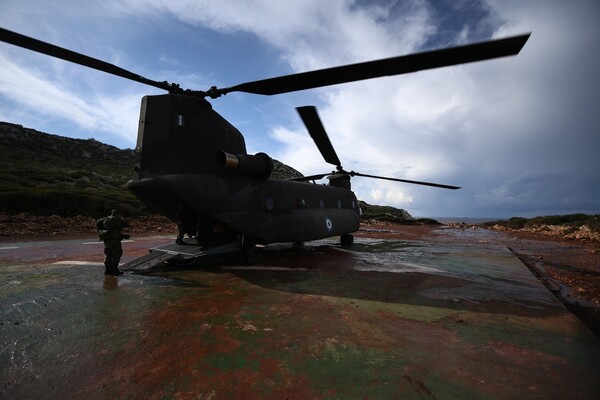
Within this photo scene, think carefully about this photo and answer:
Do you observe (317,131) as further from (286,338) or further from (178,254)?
(286,338)

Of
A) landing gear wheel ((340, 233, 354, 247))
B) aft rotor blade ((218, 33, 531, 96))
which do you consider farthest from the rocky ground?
landing gear wheel ((340, 233, 354, 247))

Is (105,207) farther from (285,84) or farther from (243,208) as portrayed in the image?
(285,84)

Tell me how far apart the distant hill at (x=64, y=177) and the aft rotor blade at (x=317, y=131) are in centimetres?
1763

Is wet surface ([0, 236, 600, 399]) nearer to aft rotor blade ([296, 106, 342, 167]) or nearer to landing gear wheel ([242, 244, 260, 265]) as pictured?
landing gear wheel ([242, 244, 260, 265])

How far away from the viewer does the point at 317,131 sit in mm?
12672

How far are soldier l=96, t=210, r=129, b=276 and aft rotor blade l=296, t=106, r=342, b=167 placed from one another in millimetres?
7325

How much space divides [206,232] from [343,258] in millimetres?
4677

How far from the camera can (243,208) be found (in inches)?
349

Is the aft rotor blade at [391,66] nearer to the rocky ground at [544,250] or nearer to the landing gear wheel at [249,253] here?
the landing gear wheel at [249,253]

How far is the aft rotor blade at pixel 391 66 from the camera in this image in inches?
179

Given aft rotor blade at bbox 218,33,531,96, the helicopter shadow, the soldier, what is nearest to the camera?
aft rotor blade at bbox 218,33,531,96

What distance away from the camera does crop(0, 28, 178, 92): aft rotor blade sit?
497 cm

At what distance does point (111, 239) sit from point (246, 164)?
3.93 metres

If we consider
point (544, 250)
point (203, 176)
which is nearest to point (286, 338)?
point (203, 176)
